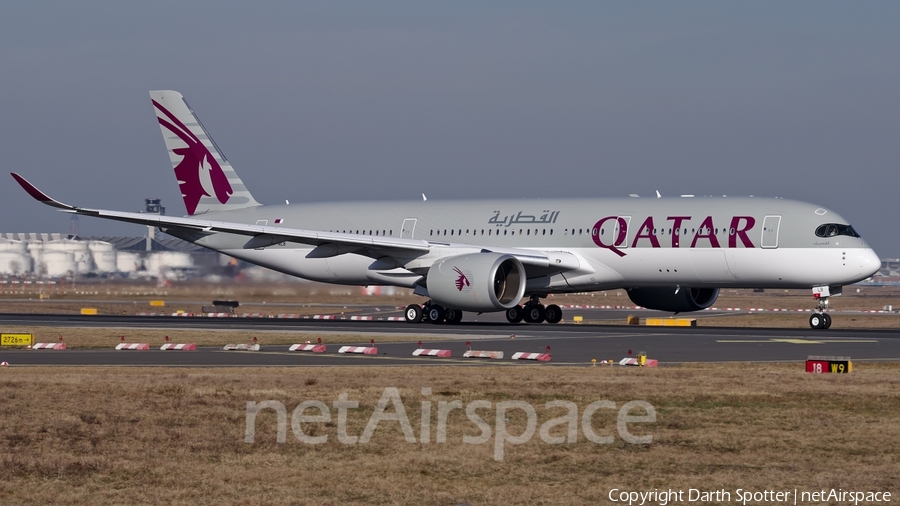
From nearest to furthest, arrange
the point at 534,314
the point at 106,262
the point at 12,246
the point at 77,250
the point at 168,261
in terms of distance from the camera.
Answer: the point at 534,314, the point at 168,261, the point at 106,262, the point at 77,250, the point at 12,246

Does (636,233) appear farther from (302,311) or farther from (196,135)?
(302,311)

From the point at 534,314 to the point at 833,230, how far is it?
11155 mm

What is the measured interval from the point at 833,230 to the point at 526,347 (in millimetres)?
13171

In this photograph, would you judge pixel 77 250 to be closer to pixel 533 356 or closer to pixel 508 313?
pixel 508 313

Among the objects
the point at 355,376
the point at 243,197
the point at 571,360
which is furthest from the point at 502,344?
the point at 243,197

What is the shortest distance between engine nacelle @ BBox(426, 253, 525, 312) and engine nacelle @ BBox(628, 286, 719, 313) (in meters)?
6.01

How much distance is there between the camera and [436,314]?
41.2 meters

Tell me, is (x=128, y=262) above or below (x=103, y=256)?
below

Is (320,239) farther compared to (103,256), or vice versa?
(103,256)

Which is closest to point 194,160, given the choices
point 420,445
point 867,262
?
point 867,262

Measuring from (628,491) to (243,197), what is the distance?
39.7 metres

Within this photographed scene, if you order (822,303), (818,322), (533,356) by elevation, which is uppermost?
(822,303)

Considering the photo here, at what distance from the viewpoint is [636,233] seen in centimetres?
3897

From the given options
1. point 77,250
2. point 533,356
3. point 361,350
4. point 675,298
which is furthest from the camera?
point 77,250
